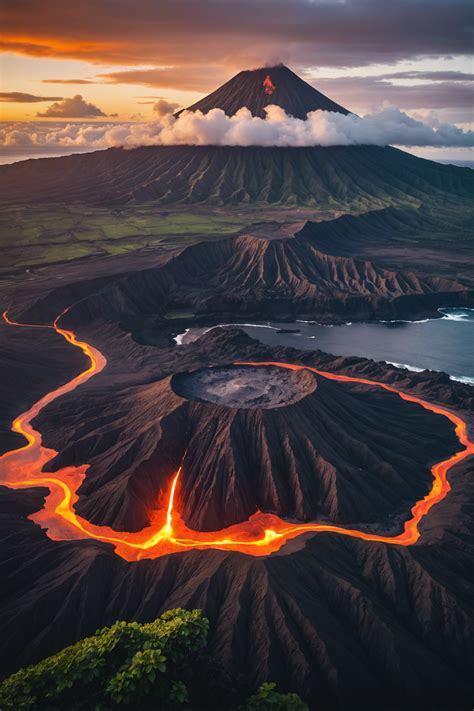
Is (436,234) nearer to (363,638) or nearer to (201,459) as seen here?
(201,459)

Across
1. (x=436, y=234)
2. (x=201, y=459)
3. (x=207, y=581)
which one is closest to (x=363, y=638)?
(x=207, y=581)

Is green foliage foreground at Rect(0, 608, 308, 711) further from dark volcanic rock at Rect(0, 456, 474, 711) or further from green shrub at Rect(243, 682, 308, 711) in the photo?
Answer: dark volcanic rock at Rect(0, 456, 474, 711)

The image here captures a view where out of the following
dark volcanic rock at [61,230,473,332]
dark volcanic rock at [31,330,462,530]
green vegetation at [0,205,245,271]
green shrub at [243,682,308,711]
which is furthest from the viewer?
green vegetation at [0,205,245,271]

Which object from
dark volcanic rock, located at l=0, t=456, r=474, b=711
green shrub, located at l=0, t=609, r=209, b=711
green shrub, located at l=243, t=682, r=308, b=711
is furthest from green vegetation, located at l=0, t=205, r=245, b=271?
green shrub, located at l=243, t=682, r=308, b=711

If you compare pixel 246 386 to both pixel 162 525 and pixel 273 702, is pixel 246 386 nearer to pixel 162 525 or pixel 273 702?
pixel 162 525

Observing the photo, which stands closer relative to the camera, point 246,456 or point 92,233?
point 246,456

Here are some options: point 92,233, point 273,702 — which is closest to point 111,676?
point 273,702
